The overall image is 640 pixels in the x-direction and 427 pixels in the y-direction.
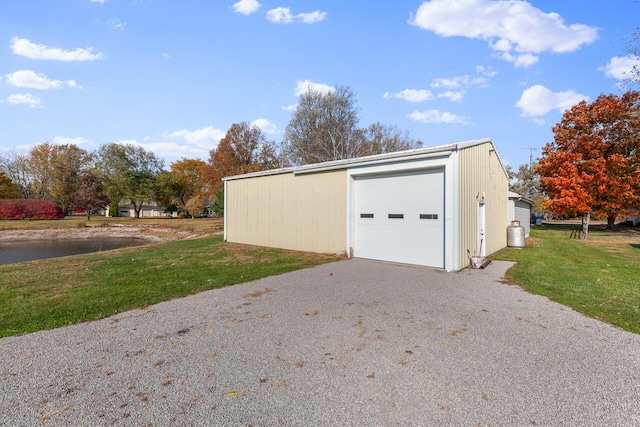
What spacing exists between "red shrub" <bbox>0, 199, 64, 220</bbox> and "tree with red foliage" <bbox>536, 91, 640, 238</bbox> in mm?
45697

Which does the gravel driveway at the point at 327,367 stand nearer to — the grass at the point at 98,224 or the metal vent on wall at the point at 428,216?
the metal vent on wall at the point at 428,216

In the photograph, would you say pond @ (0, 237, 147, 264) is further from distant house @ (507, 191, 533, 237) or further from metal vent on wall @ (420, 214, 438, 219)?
distant house @ (507, 191, 533, 237)

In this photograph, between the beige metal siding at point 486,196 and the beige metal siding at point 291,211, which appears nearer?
the beige metal siding at point 486,196

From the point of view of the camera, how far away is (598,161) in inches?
712

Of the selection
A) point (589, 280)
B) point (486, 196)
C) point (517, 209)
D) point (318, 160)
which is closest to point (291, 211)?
point (486, 196)

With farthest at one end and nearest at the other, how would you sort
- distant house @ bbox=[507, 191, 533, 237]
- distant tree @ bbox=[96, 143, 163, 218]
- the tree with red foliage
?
distant tree @ bbox=[96, 143, 163, 218]
the tree with red foliage
distant house @ bbox=[507, 191, 533, 237]

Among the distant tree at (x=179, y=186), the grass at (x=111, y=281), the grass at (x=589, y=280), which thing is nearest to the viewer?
the grass at (x=111, y=281)

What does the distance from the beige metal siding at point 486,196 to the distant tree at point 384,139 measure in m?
17.8

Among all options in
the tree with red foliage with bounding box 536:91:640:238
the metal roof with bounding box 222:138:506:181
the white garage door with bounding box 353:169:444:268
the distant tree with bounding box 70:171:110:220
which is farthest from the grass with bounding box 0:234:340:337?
the distant tree with bounding box 70:171:110:220

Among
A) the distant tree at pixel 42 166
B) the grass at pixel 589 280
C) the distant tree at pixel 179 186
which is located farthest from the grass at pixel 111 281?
the distant tree at pixel 42 166

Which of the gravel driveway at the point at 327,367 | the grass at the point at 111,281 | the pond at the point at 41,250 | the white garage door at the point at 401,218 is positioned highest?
the white garage door at the point at 401,218

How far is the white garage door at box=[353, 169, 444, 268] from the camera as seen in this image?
8047 mm

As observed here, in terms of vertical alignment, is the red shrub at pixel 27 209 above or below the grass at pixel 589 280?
above

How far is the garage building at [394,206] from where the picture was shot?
7.88 meters
